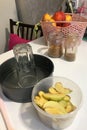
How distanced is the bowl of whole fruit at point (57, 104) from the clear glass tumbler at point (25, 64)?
129mm

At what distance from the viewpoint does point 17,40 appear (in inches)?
51.2

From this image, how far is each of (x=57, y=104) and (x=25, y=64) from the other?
0.33 meters

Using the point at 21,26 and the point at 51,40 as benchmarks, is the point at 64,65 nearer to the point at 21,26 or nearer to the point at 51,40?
the point at 51,40

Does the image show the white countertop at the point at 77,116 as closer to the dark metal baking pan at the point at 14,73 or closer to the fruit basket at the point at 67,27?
the dark metal baking pan at the point at 14,73

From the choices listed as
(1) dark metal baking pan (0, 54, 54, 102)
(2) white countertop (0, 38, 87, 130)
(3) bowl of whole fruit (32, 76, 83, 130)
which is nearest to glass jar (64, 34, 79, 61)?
(2) white countertop (0, 38, 87, 130)

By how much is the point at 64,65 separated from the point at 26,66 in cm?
18

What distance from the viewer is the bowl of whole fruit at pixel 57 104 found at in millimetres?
602

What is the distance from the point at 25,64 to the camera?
2.93 ft

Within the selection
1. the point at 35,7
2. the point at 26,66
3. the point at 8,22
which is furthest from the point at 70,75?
the point at 8,22

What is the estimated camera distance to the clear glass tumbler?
84cm

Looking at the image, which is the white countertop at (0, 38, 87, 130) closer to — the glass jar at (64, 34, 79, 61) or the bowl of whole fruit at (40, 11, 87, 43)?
the glass jar at (64, 34, 79, 61)

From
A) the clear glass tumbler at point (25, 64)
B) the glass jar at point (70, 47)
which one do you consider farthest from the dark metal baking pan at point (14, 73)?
the glass jar at point (70, 47)

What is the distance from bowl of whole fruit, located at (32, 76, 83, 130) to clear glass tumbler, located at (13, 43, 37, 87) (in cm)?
13

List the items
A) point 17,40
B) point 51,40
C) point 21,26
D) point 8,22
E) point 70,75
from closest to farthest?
point 70,75 < point 51,40 < point 17,40 < point 21,26 < point 8,22
